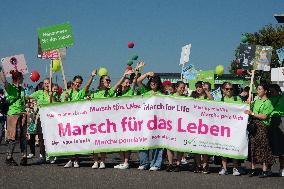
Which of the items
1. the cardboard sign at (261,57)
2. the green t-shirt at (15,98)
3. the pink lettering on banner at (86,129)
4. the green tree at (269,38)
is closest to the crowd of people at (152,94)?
the green t-shirt at (15,98)

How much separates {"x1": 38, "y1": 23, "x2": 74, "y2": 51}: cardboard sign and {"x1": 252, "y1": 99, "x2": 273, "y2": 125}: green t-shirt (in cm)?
453

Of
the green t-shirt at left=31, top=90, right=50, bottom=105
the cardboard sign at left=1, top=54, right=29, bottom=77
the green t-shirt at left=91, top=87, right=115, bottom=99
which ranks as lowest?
the green t-shirt at left=31, top=90, right=50, bottom=105

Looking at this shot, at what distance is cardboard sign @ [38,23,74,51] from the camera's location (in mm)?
11672

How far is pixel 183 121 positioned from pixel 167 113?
1.17ft

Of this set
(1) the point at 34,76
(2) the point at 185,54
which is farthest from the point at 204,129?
(2) the point at 185,54

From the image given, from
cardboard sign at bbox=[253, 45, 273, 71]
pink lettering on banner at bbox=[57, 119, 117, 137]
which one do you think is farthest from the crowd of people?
cardboard sign at bbox=[253, 45, 273, 71]

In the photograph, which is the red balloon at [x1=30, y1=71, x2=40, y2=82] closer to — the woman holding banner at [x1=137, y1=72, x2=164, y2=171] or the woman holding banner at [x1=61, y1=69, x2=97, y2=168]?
the woman holding banner at [x1=61, y1=69, x2=97, y2=168]

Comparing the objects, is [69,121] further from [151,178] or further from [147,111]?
[151,178]

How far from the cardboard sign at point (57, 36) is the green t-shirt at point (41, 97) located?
42.0 inches

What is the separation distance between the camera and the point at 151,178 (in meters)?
9.09

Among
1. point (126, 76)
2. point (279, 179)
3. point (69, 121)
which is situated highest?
point (126, 76)

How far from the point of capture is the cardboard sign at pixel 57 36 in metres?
11.7

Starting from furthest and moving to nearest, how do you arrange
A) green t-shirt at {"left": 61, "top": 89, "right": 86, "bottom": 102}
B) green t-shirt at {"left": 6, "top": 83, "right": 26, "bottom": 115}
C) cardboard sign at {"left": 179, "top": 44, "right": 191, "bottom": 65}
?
cardboard sign at {"left": 179, "top": 44, "right": 191, "bottom": 65}
green t-shirt at {"left": 61, "top": 89, "right": 86, "bottom": 102}
green t-shirt at {"left": 6, "top": 83, "right": 26, "bottom": 115}

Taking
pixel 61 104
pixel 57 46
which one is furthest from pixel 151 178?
pixel 57 46
